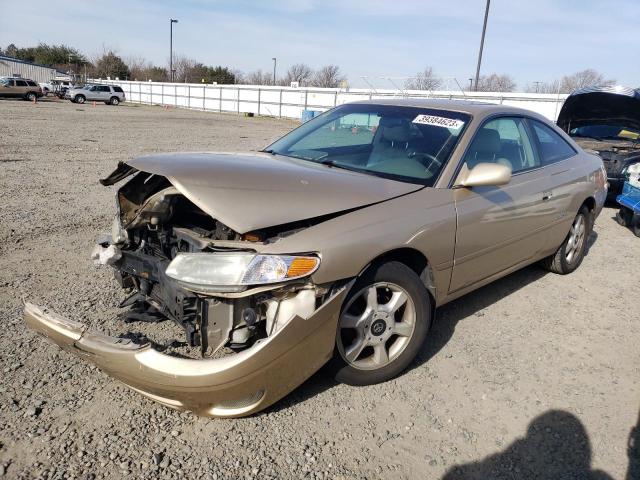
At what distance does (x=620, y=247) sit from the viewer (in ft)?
21.0

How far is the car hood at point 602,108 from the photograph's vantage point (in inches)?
325

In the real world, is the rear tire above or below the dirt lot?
above

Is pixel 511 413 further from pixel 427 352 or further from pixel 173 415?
pixel 173 415

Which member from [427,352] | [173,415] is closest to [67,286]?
[173,415]

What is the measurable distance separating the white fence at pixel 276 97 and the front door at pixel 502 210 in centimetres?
1708

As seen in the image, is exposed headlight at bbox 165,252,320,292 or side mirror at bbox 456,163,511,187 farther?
side mirror at bbox 456,163,511,187

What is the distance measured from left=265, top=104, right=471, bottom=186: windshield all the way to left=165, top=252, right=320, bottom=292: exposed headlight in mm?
1201

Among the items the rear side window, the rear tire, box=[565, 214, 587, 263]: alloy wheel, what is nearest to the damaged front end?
the rear side window

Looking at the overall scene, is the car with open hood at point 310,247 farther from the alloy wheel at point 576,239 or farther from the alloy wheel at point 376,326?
the alloy wheel at point 576,239

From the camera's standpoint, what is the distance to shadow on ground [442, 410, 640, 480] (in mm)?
2414

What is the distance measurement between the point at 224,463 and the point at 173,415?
470mm

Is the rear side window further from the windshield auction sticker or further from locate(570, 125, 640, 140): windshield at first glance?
locate(570, 125, 640, 140): windshield

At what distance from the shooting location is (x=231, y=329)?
97.7 inches

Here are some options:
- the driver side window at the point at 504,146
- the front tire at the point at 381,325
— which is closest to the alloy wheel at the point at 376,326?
the front tire at the point at 381,325
